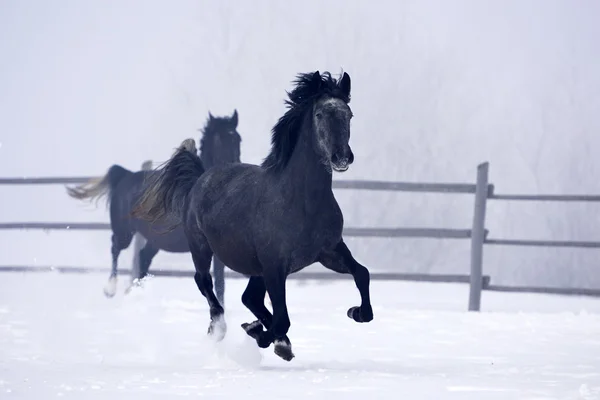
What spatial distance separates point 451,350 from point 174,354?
1.94m

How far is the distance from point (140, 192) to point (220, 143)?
1470 millimetres

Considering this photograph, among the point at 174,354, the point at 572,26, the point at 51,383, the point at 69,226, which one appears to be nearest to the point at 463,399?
the point at 51,383

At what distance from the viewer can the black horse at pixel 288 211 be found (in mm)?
5230

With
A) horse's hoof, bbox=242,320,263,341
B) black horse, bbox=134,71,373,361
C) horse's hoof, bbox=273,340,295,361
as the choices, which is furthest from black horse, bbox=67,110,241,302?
horse's hoof, bbox=273,340,295,361

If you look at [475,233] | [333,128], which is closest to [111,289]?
[475,233]

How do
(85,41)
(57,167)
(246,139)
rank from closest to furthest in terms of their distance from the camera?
(246,139) → (57,167) → (85,41)

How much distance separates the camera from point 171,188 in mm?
6871

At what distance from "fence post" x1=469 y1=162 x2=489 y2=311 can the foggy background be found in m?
9.02

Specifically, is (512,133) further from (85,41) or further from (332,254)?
(332,254)

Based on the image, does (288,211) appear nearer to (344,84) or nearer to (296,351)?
(344,84)

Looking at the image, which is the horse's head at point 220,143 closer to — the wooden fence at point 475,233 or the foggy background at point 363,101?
the wooden fence at point 475,233

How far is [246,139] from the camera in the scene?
84.5 ft

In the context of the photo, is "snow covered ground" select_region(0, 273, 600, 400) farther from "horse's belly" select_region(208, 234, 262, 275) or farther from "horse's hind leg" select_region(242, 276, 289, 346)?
"horse's belly" select_region(208, 234, 262, 275)

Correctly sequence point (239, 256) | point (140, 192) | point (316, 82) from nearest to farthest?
point (316, 82) < point (239, 256) < point (140, 192)
